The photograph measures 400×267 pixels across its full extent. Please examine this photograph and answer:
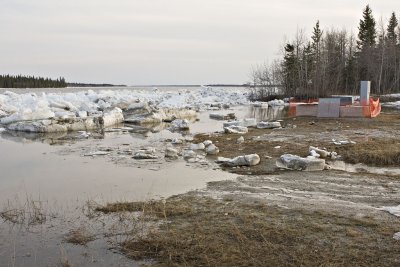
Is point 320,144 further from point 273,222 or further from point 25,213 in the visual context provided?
point 25,213

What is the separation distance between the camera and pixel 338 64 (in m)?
54.9

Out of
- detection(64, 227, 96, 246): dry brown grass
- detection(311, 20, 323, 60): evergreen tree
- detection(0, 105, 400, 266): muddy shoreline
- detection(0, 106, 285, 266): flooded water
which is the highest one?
detection(311, 20, 323, 60): evergreen tree

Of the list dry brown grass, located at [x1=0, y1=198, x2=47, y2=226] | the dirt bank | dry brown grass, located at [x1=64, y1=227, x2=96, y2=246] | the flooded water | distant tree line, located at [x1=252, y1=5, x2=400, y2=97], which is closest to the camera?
the dirt bank

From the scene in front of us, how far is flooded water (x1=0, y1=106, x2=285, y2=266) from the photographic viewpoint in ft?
18.4

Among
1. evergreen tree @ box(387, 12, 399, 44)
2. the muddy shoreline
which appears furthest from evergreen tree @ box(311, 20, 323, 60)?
the muddy shoreline

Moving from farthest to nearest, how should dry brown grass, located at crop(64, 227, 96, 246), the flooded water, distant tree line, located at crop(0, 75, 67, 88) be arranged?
distant tree line, located at crop(0, 75, 67, 88) < dry brown grass, located at crop(64, 227, 96, 246) < the flooded water

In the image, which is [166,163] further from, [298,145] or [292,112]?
[292,112]

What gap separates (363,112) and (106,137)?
42.6 ft

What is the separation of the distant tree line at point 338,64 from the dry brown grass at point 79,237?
44814 mm

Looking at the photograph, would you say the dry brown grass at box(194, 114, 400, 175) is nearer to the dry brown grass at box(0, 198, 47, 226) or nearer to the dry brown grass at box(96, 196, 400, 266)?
the dry brown grass at box(96, 196, 400, 266)

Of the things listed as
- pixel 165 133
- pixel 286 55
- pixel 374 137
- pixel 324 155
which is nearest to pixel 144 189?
pixel 324 155

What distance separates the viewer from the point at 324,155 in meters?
12.1

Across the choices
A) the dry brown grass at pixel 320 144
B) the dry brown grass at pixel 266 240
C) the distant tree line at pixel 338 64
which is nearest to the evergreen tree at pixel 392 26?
the distant tree line at pixel 338 64

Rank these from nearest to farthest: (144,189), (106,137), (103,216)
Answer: (103,216), (144,189), (106,137)
